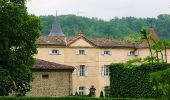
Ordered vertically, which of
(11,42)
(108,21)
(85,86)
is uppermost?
(108,21)

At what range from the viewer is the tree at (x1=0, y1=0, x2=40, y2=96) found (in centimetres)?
3900

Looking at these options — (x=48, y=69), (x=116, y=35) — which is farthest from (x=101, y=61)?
(x=116, y=35)

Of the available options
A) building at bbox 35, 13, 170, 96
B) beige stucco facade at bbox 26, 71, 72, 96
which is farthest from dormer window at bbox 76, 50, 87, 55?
beige stucco facade at bbox 26, 71, 72, 96

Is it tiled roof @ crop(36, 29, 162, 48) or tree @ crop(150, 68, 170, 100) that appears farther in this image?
tiled roof @ crop(36, 29, 162, 48)

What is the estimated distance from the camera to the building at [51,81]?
5312cm

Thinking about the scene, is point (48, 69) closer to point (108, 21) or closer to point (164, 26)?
point (164, 26)

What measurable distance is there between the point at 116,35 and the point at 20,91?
72.3m

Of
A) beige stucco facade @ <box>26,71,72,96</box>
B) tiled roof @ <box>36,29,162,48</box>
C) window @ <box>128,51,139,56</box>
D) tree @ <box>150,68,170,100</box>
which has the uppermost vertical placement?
tiled roof @ <box>36,29,162,48</box>

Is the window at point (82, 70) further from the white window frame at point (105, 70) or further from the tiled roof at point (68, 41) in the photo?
the tiled roof at point (68, 41)

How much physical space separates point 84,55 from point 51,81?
44.7ft

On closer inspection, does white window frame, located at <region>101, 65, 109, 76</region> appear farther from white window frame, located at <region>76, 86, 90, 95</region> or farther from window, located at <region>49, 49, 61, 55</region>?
window, located at <region>49, 49, 61, 55</region>

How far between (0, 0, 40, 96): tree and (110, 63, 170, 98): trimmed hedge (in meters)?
6.05

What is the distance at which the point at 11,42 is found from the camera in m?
40.7

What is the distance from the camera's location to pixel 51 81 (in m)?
53.4
